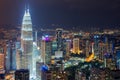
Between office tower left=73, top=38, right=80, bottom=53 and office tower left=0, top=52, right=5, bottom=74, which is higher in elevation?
office tower left=73, top=38, right=80, bottom=53

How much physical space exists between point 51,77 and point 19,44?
6.79 ft

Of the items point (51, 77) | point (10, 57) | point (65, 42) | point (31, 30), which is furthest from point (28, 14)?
point (51, 77)

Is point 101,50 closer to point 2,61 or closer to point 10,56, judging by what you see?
point 10,56

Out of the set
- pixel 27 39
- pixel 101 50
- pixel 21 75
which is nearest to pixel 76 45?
pixel 101 50

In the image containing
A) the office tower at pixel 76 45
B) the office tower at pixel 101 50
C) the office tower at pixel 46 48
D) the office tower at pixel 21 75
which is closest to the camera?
the office tower at pixel 21 75

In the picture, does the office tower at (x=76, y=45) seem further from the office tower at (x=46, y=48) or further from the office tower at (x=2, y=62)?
the office tower at (x=2, y=62)

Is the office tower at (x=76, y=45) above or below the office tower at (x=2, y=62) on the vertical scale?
above

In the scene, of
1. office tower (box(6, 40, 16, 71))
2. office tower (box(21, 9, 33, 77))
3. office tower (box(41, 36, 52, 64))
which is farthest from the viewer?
office tower (box(41, 36, 52, 64))

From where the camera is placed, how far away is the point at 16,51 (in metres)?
7.80

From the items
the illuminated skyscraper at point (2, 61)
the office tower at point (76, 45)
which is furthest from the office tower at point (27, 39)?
the office tower at point (76, 45)

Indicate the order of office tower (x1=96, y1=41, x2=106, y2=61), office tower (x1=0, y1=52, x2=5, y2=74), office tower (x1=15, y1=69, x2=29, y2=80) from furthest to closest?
office tower (x1=96, y1=41, x2=106, y2=61)
office tower (x1=0, y1=52, x2=5, y2=74)
office tower (x1=15, y1=69, x2=29, y2=80)

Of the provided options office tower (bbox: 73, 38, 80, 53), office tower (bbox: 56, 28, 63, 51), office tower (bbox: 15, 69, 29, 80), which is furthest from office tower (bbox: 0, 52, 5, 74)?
office tower (bbox: 73, 38, 80, 53)

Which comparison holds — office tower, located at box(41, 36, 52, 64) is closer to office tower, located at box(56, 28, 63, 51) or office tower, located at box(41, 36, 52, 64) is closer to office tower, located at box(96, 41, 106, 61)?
office tower, located at box(56, 28, 63, 51)

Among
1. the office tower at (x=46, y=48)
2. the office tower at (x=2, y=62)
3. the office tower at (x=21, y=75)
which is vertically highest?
Result: the office tower at (x=46, y=48)
